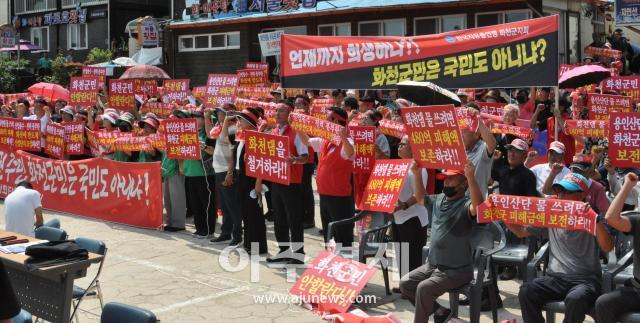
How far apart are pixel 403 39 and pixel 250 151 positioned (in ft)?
7.69

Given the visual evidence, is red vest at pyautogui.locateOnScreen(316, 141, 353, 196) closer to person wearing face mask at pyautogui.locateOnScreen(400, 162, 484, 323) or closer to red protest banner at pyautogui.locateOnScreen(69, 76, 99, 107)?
person wearing face mask at pyautogui.locateOnScreen(400, 162, 484, 323)

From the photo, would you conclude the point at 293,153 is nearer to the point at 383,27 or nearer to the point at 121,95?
the point at 121,95

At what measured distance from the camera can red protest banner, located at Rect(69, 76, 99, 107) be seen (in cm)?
1505

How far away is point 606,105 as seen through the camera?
412 inches

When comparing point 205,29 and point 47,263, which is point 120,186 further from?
point 205,29

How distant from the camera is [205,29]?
2794cm

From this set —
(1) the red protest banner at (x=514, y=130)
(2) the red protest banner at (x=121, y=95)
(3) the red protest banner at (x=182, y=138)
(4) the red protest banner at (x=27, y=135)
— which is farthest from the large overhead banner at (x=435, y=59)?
(2) the red protest banner at (x=121, y=95)

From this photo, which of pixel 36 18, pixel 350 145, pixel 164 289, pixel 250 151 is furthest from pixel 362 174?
pixel 36 18

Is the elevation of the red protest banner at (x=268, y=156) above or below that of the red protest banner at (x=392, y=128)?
below

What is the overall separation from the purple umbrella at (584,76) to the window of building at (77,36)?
101 ft

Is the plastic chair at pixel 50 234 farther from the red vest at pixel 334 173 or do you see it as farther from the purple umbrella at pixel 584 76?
the purple umbrella at pixel 584 76

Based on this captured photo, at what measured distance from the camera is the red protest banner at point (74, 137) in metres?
13.0

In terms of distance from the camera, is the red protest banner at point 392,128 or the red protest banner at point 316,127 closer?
the red protest banner at point 316,127

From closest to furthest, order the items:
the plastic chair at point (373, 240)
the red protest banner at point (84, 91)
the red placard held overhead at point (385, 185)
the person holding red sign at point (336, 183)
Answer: the red placard held overhead at point (385, 185), the plastic chair at point (373, 240), the person holding red sign at point (336, 183), the red protest banner at point (84, 91)
